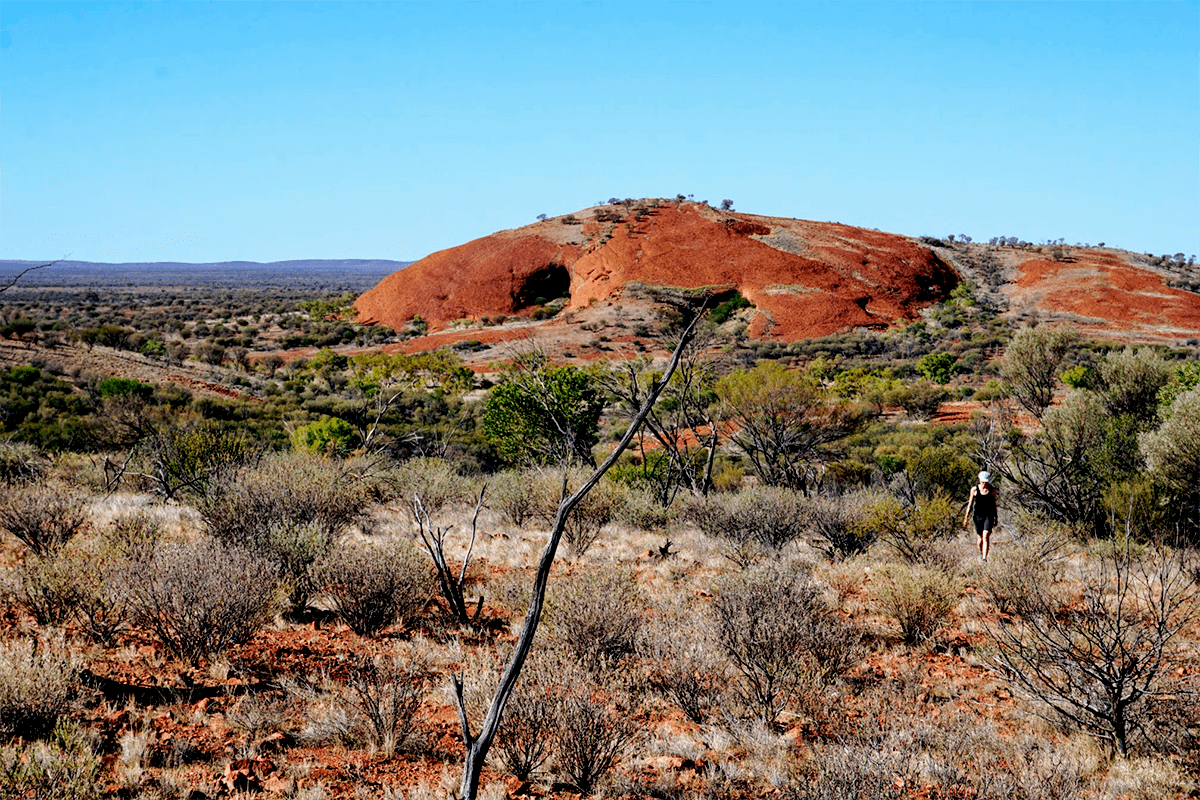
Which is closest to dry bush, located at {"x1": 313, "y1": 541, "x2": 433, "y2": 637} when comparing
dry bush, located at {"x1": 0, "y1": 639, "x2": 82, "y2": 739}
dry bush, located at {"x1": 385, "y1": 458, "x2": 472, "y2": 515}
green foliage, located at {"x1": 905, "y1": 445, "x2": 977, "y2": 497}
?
dry bush, located at {"x1": 0, "y1": 639, "x2": 82, "y2": 739}

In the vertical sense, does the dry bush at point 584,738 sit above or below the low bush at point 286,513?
below

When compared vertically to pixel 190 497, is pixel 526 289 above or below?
above

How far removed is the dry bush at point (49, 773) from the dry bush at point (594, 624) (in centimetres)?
277

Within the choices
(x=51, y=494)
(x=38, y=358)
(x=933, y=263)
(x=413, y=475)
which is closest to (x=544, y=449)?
(x=413, y=475)

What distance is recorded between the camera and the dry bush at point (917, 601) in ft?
20.1

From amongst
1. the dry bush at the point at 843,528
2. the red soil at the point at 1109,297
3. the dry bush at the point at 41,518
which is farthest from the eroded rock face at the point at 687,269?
the dry bush at the point at 41,518

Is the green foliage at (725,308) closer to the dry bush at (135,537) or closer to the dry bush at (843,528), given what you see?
the dry bush at (843,528)

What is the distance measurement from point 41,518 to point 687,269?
4243cm

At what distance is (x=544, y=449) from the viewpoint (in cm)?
1630

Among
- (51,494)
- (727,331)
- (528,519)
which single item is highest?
(727,331)

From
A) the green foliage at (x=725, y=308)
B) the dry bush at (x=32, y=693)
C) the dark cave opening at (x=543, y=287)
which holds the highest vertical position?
the dark cave opening at (x=543, y=287)

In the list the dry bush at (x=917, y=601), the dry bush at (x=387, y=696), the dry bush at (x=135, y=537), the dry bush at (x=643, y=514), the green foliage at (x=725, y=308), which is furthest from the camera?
the dry bush at (x=643, y=514)

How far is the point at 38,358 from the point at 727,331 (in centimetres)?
3097

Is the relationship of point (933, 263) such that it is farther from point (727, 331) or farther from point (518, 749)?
point (518, 749)
